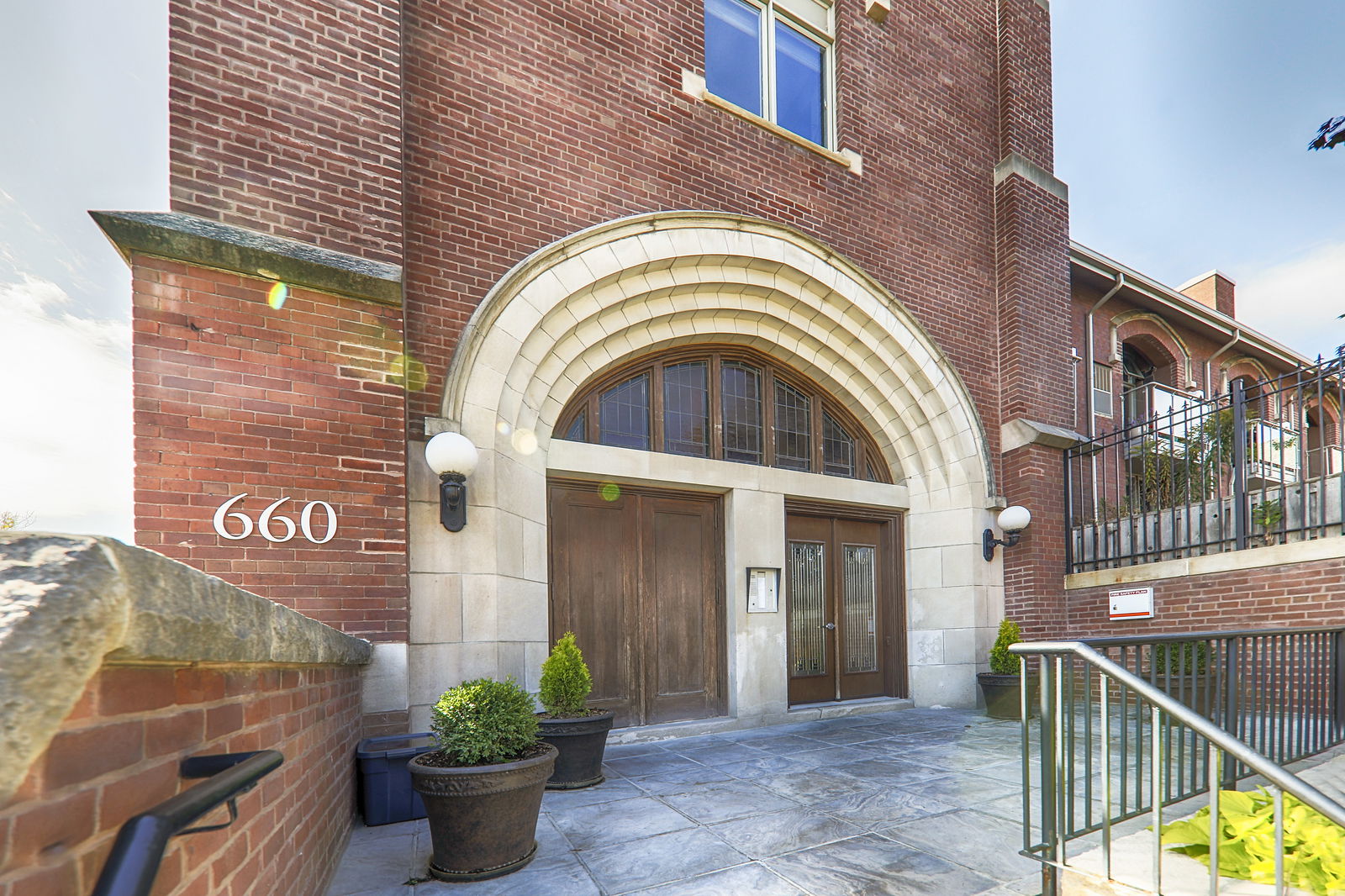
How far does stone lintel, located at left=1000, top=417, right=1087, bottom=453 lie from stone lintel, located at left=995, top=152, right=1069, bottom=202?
3.24m

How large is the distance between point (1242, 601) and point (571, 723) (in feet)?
21.9

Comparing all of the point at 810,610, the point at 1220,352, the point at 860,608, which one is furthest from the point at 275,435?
the point at 1220,352

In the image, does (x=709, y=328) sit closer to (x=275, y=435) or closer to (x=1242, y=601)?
(x=275, y=435)

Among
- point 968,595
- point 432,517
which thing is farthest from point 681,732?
point 968,595

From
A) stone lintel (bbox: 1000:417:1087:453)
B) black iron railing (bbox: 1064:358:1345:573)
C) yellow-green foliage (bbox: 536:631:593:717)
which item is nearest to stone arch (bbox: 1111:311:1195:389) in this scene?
black iron railing (bbox: 1064:358:1345:573)

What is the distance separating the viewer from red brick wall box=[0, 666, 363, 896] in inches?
36.4

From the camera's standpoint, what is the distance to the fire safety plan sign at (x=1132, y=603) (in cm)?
777

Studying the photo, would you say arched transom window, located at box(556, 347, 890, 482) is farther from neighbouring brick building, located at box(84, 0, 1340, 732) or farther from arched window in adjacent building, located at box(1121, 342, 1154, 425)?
arched window in adjacent building, located at box(1121, 342, 1154, 425)

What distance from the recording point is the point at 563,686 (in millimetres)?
5035

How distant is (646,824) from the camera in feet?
13.5

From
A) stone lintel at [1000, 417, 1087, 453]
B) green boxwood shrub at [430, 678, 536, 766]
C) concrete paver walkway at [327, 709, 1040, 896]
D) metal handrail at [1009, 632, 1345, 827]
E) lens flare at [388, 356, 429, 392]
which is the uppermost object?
lens flare at [388, 356, 429, 392]

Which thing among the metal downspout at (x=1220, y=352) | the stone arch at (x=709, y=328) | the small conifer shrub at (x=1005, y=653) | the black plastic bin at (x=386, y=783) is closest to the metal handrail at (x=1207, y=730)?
the black plastic bin at (x=386, y=783)

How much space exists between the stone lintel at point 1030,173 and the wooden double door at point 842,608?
15.7 ft

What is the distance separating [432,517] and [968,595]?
20.4 ft
